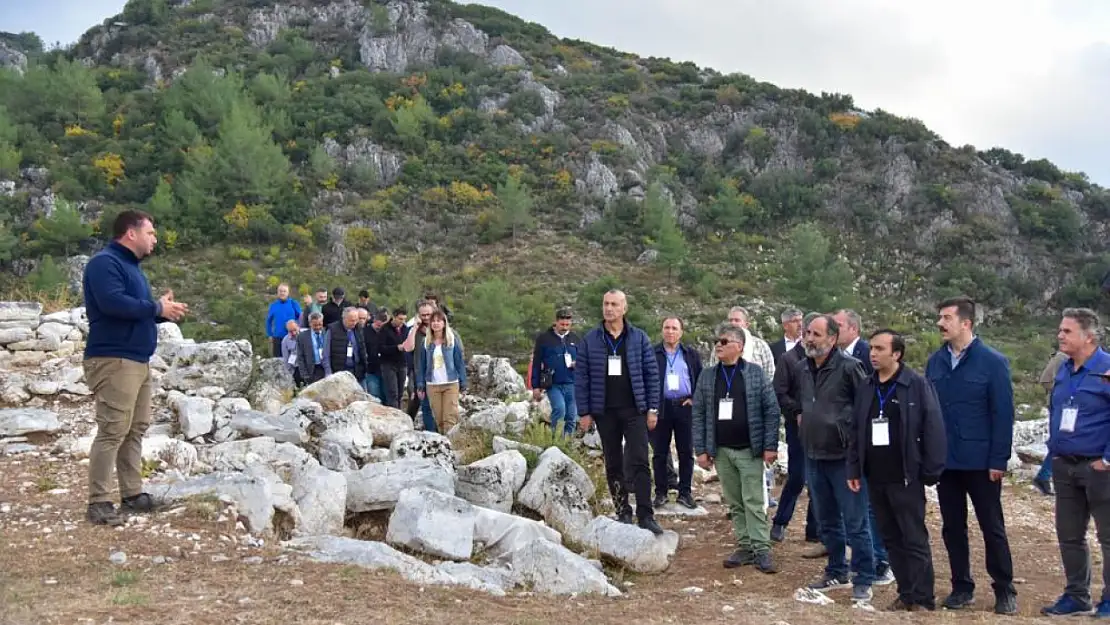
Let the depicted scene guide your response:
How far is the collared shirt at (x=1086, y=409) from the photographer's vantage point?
4.54 m

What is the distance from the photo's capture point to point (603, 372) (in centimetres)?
602

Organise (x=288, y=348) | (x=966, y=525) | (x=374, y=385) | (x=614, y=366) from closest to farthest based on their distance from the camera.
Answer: (x=966, y=525), (x=614, y=366), (x=374, y=385), (x=288, y=348)

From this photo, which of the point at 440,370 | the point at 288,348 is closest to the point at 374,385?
the point at 288,348

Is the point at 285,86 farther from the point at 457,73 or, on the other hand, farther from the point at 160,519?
the point at 160,519

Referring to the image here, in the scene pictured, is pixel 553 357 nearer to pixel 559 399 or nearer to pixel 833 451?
pixel 559 399

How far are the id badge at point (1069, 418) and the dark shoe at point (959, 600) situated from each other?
3.72 feet

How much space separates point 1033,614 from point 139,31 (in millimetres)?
51969

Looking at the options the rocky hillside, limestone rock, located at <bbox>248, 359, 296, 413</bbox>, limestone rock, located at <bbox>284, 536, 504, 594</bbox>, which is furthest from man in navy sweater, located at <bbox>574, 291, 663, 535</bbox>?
the rocky hillside

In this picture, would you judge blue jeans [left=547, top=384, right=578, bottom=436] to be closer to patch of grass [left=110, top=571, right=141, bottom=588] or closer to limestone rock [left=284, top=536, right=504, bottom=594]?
limestone rock [left=284, top=536, right=504, bottom=594]

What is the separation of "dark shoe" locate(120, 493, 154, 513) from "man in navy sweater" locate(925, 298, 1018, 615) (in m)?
4.93

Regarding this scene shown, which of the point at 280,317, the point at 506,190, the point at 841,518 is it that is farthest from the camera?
the point at 506,190

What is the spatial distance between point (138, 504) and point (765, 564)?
4.16 meters

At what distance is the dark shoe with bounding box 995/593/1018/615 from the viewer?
4.64 meters

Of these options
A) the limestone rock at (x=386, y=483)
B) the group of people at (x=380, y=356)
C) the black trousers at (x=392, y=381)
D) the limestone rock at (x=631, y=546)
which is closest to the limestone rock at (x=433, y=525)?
the limestone rock at (x=386, y=483)
